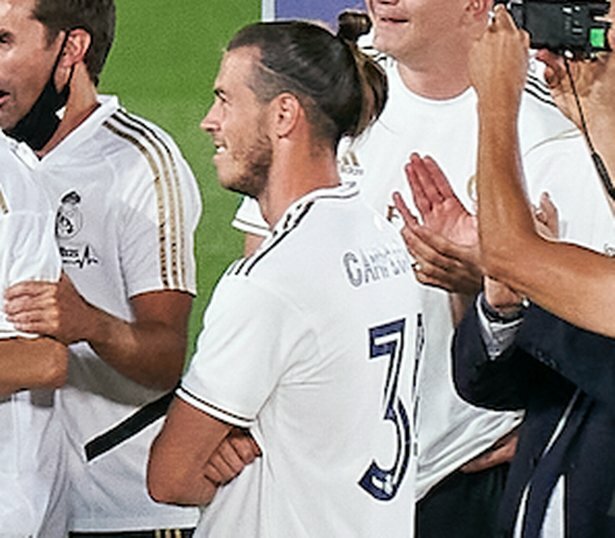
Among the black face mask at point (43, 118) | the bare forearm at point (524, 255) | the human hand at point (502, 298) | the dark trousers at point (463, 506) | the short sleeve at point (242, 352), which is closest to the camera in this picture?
the bare forearm at point (524, 255)

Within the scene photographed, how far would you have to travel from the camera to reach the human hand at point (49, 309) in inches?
87.4

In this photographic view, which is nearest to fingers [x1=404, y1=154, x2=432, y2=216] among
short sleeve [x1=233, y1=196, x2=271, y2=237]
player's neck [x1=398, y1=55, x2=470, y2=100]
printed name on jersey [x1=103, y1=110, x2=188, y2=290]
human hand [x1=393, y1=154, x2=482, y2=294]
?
human hand [x1=393, y1=154, x2=482, y2=294]

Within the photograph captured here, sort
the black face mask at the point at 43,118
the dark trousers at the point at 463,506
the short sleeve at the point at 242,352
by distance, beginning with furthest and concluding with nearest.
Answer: the dark trousers at the point at 463,506, the black face mask at the point at 43,118, the short sleeve at the point at 242,352

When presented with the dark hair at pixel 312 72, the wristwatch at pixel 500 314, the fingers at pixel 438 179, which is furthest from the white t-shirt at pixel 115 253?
the wristwatch at pixel 500 314

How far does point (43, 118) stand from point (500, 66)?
2.13ft

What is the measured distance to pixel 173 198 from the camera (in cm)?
238

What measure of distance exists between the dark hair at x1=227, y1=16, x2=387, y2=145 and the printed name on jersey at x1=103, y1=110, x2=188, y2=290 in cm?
20

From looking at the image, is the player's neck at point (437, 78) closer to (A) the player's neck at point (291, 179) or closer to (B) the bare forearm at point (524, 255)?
(A) the player's neck at point (291, 179)

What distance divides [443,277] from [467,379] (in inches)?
8.1

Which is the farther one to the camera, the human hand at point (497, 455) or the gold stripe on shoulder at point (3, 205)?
the human hand at point (497, 455)

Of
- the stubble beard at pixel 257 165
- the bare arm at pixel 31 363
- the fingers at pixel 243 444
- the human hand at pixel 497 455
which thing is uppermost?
the stubble beard at pixel 257 165

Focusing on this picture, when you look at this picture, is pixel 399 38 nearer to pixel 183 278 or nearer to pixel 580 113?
pixel 580 113

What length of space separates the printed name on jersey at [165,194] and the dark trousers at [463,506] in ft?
1.65

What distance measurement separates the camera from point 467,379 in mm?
2244
